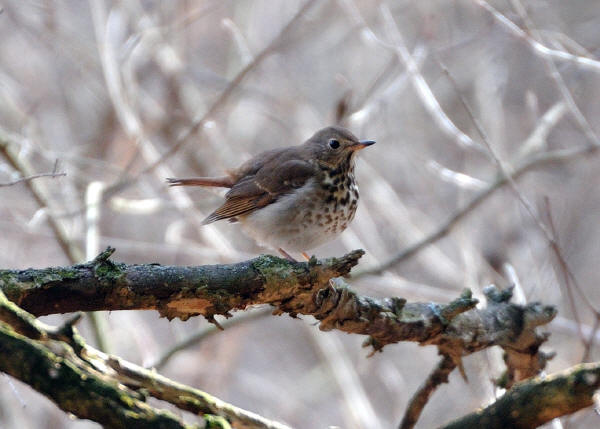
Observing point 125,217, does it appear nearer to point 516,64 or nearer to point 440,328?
point 516,64

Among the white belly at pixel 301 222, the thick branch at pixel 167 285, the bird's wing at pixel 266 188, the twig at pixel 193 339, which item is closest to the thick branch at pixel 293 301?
the thick branch at pixel 167 285

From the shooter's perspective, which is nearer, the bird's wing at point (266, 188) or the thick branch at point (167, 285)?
the thick branch at point (167, 285)

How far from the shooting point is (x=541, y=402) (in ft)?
5.74

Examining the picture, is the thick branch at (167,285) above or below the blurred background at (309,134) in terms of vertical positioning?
below

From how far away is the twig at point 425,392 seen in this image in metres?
3.15

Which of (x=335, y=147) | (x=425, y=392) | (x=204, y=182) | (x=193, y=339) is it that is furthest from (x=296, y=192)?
(x=425, y=392)

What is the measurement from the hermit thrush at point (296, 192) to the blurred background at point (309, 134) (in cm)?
60

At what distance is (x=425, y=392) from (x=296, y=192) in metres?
1.43

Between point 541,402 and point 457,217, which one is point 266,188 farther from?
point 541,402

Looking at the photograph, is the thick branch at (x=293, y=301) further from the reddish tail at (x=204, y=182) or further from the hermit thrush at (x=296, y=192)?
the reddish tail at (x=204, y=182)

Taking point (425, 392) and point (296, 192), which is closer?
point (425, 392)

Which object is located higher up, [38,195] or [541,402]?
[38,195]

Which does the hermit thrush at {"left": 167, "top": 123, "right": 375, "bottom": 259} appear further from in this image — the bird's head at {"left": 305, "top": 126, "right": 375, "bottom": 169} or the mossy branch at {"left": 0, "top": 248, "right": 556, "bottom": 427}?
the mossy branch at {"left": 0, "top": 248, "right": 556, "bottom": 427}

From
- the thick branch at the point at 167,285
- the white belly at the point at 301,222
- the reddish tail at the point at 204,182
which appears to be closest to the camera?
the thick branch at the point at 167,285
